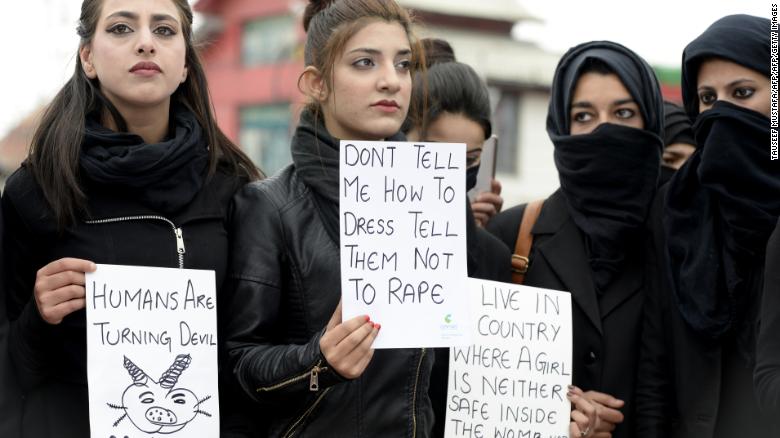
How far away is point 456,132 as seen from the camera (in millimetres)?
5066

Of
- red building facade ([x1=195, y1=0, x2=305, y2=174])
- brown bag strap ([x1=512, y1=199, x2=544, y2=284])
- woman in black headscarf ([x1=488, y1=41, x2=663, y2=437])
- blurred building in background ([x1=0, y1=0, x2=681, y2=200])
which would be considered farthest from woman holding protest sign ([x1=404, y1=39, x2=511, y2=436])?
red building facade ([x1=195, y1=0, x2=305, y2=174])

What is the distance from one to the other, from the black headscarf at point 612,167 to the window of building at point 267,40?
108ft

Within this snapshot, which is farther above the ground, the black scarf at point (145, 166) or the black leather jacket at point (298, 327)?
the black scarf at point (145, 166)

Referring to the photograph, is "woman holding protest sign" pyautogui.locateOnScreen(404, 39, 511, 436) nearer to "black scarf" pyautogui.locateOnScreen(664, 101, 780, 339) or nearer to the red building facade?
"black scarf" pyautogui.locateOnScreen(664, 101, 780, 339)

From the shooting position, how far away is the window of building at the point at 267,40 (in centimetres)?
3803

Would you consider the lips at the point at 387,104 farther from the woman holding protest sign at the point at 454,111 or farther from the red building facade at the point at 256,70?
the red building facade at the point at 256,70

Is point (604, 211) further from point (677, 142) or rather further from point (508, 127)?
point (508, 127)

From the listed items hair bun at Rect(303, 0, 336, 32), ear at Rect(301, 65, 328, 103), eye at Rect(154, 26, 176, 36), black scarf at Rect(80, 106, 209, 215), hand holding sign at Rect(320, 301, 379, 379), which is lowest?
hand holding sign at Rect(320, 301, 379, 379)

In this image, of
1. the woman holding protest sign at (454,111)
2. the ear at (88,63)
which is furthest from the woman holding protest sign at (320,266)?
the woman holding protest sign at (454,111)

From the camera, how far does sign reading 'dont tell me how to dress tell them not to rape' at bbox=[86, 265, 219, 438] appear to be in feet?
12.2

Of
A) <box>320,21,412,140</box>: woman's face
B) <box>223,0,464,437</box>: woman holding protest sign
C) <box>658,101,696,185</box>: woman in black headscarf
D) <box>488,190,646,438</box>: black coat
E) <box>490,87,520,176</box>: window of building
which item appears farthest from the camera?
<box>490,87,520,176</box>: window of building

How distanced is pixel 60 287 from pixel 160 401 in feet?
1.55

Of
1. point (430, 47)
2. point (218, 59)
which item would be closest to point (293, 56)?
point (218, 59)

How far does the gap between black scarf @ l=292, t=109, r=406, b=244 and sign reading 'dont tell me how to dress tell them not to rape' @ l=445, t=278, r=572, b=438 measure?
657 millimetres
